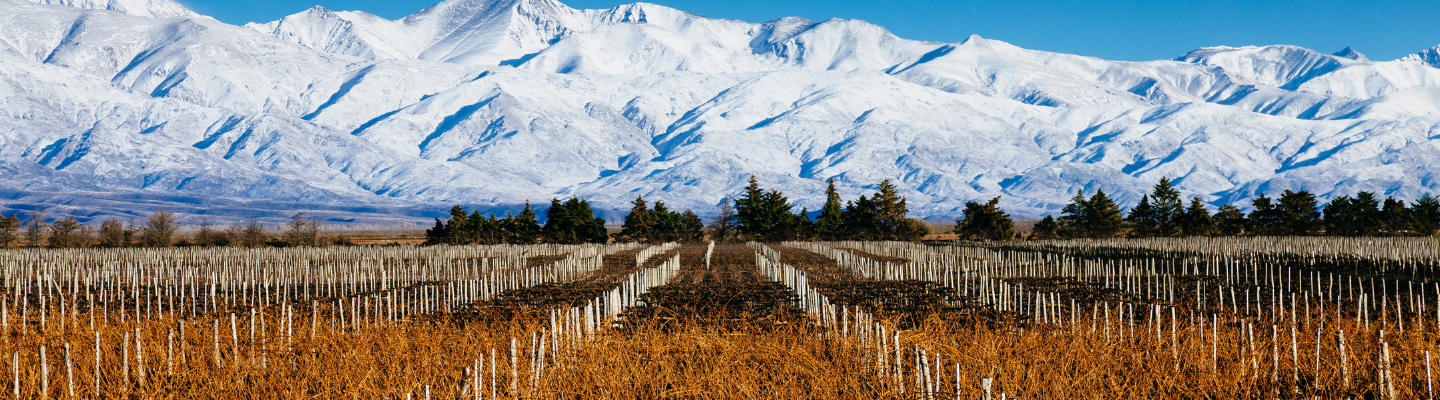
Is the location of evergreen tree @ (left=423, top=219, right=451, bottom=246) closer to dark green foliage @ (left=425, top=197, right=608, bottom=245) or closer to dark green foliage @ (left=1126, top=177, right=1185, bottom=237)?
dark green foliage @ (left=425, top=197, right=608, bottom=245)

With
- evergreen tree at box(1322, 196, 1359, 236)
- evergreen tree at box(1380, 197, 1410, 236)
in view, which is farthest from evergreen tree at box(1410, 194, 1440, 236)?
evergreen tree at box(1322, 196, 1359, 236)

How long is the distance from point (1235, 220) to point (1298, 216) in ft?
15.0

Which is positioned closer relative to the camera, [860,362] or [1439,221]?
[860,362]

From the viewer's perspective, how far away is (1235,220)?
273ft

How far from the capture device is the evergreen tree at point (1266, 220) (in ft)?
265

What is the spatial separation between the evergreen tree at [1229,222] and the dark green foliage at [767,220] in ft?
123

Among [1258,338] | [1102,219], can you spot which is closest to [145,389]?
[1258,338]

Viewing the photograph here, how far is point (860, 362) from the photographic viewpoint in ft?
34.7

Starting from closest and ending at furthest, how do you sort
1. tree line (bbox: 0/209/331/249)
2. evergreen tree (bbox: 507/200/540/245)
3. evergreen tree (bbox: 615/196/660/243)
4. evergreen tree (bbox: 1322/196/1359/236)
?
tree line (bbox: 0/209/331/249) → evergreen tree (bbox: 1322/196/1359/236) → evergreen tree (bbox: 507/200/540/245) → evergreen tree (bbox: 615/196/660/243)

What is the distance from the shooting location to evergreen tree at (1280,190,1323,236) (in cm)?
7975

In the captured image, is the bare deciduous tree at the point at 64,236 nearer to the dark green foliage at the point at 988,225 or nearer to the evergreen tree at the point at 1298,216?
the dark green foliage at the point at 988,225

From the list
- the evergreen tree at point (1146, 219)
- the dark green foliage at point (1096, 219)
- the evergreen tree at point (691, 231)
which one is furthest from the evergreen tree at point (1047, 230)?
the evergreen tree at point (691, 231)

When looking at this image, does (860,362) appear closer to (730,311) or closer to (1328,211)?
(730,311)

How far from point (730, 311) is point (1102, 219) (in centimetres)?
7670
